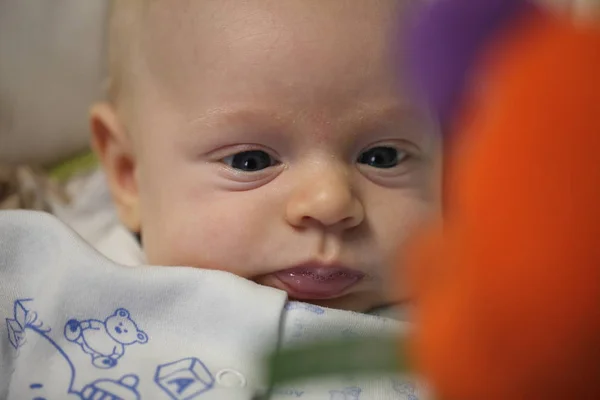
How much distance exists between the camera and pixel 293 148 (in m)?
0.73

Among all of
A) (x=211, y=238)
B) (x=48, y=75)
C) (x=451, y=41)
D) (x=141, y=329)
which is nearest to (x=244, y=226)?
(x=211, y=238)

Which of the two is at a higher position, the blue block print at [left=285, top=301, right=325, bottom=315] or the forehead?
the forehead

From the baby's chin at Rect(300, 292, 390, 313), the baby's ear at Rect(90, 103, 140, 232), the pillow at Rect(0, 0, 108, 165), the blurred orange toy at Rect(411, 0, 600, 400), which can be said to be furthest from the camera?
the pillow at Rect(0, 0, 108, 165)

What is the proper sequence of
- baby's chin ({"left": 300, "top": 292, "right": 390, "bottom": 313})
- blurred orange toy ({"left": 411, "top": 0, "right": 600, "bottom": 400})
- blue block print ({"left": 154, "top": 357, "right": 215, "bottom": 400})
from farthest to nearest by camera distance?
1. baby's chin ({"left": 300, "top": 292, "right": 390, "bottom": 313})
2. blue block print ({"left": 154, "top": 357, "right": 215, "bottom": 400})
3. blurred orange toy ({"left": 411, "top": 0, "right": 600, "bottom": 400})

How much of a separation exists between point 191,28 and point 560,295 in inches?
23.3

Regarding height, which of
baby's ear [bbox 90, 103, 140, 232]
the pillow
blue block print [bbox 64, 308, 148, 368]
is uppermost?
the pillow

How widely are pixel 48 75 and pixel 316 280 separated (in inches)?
29.3

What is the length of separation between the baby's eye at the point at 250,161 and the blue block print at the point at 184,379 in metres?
0.21

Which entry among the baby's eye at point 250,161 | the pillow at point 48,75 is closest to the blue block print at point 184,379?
the baby's eye at point 250,161

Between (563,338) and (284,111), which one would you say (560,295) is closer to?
(563,338)

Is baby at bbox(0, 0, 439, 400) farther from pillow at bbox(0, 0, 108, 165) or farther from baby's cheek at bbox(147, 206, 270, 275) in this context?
pillow at bbox(0, 0, 108, 165)

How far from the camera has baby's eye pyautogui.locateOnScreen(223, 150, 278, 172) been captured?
2.48ft

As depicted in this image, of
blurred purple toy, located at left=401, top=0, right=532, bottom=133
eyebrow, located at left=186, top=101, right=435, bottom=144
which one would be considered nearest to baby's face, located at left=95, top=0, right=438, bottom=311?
eyebrow, located at left=186, top=101, right=435, bottom=144

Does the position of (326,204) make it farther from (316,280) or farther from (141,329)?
(141,329)
